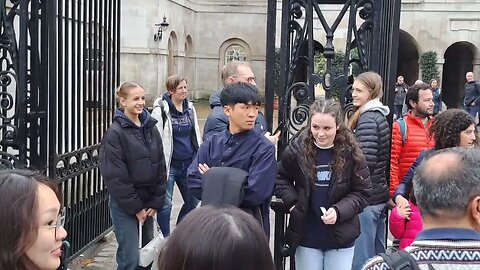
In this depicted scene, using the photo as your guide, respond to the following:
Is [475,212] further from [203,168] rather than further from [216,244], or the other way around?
[203,168]

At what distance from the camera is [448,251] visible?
223 centimetres

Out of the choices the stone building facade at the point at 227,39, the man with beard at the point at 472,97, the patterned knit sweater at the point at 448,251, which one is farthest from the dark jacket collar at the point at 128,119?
the stone building facade at the point at 227,39

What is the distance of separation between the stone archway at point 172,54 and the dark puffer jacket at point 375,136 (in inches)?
1034

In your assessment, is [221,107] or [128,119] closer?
[221,107]

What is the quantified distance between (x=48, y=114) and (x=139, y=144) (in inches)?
35.0

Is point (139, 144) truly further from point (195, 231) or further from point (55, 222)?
point (195, 231)

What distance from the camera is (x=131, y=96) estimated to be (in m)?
5.50

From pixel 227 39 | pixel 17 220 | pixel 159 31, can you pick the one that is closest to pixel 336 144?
pixel 17 220

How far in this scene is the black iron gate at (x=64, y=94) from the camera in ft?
17.0

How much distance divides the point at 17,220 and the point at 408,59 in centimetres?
3244

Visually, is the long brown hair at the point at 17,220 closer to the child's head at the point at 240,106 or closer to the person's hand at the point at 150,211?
the child's head at the point at 240,106

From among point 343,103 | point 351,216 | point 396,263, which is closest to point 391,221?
point 351,216

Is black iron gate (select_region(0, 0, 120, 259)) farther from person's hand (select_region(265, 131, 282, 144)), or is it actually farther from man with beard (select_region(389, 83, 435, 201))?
man with beard (select_region(389, 83, 435, 201))

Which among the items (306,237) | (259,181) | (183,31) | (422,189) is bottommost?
(306,237)
